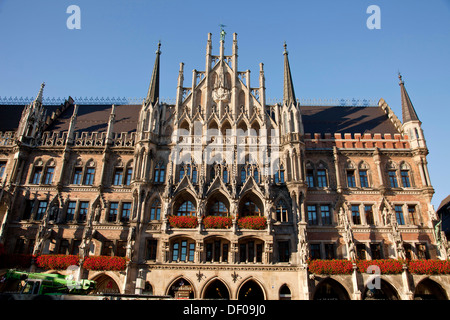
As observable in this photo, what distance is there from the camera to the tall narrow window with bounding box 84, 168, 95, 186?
31172mm

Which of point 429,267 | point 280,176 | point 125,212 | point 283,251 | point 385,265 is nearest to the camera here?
point 429,267

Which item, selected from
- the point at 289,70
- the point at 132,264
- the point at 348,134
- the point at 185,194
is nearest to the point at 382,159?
the point at 348,134

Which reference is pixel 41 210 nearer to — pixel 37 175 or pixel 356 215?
pixel 37 175

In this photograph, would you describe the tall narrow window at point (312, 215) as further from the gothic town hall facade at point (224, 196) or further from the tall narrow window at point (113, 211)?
the tall narrow window at point (113, 211)

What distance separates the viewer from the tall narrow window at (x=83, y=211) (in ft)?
97.5

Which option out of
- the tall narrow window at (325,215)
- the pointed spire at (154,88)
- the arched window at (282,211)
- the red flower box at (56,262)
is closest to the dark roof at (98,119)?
the pointed spire at (154,88)

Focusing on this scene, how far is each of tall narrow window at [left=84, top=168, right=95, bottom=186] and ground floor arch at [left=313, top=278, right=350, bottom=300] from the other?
23.3 metres

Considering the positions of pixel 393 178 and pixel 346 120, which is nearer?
pixel 393 178

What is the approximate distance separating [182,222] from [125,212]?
20.2ft

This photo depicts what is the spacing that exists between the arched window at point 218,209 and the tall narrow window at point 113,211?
8879 millimetres

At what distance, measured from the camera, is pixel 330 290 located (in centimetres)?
2773

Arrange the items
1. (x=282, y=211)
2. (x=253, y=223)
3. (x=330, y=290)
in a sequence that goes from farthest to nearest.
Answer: (x=282, y=211)
(x=330, y=290)
(x=253, y=223)

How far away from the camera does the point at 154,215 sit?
96.1 ft

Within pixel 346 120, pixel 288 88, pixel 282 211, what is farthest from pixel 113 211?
pixel 346 120
